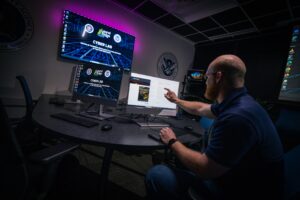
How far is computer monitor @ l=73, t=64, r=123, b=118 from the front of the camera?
153 centimetres

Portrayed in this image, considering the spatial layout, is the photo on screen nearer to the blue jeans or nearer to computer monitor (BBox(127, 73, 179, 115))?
computer monitor (BBox(127, 73, 179, 115))

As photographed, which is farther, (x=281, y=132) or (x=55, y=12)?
(x=55, y=12)

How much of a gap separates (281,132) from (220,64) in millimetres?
857

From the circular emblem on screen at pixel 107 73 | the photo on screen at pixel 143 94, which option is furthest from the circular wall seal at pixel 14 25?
the photo on screen at pixel 143 94

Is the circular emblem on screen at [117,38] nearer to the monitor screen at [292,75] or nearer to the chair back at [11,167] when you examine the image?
the monitor screen at [292,75]

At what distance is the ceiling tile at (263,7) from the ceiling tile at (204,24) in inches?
29.0

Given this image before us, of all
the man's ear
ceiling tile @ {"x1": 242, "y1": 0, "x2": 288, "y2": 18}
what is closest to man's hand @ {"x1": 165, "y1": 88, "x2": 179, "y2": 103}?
the man's ear

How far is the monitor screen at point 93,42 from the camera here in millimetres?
2715

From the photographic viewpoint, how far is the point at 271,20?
3209mm

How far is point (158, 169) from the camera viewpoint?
1.10m

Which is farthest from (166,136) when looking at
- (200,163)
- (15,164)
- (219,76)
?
(15,164)

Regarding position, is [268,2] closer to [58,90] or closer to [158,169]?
[158,169]

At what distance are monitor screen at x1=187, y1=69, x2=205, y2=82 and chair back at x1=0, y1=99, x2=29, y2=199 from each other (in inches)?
169

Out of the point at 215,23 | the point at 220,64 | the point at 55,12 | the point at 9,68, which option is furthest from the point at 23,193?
the point at 215,23
